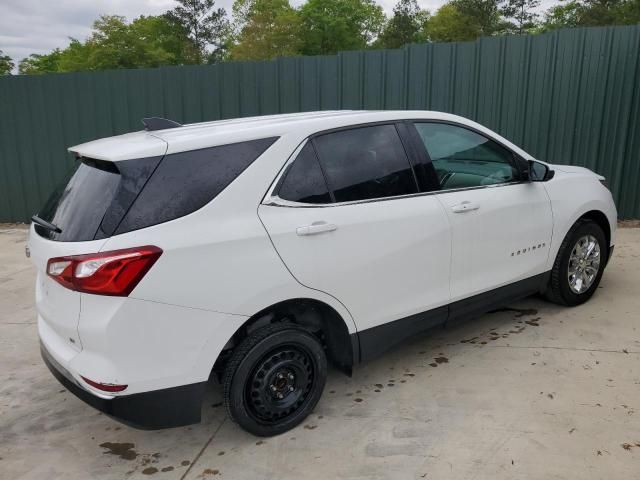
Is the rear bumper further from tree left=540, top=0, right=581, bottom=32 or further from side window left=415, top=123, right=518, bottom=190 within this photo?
tree left=540, top=0, right=581, bottom=32

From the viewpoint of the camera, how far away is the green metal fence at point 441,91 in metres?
6.84

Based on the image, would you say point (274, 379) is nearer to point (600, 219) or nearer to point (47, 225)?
point (47, 225)

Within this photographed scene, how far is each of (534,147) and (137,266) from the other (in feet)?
20.3

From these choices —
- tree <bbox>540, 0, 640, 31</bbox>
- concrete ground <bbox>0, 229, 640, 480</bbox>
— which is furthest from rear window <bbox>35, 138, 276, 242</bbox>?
tree <bbox>540, 0, 640, 31</bbox>

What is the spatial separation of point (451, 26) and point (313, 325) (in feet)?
187

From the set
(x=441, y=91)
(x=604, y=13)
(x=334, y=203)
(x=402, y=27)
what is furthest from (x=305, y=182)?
(x=402, y=27)

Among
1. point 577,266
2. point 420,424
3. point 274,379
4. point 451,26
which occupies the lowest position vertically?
point 420,424

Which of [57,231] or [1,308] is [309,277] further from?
[1,308]

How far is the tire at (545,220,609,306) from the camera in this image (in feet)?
14.0

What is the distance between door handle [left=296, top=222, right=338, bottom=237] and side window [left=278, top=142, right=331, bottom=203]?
0.46 feet

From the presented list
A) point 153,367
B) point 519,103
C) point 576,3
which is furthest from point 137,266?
point 576,3

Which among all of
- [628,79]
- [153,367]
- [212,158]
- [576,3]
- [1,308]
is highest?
[576,3]

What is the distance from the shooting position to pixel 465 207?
350 centimetres

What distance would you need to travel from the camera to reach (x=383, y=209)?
10.3ft
